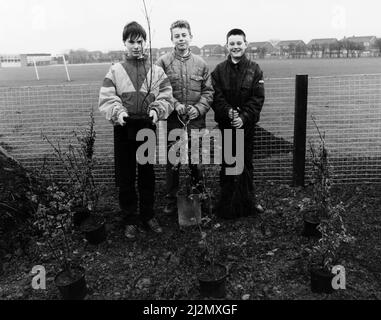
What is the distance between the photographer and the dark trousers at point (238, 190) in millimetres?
4648

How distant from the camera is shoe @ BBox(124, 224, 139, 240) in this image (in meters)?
4.35

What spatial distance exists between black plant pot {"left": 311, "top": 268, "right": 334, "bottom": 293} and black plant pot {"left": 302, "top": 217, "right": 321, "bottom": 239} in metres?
0.92

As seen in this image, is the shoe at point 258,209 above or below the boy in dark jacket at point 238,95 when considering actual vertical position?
below

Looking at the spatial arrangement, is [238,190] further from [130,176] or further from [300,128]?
[300,128]

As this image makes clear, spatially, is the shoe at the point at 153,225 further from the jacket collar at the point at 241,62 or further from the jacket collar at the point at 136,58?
the jacket collar at the point at 241,62

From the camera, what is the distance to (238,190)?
4.69 meters

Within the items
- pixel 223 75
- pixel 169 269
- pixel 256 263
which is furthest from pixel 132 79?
pixel 256 263

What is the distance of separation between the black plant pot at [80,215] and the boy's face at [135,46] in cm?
174

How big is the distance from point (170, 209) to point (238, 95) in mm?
1496

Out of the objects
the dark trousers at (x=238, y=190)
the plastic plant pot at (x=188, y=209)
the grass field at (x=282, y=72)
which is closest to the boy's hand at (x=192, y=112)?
the dark trousers at (x=238, y=190)

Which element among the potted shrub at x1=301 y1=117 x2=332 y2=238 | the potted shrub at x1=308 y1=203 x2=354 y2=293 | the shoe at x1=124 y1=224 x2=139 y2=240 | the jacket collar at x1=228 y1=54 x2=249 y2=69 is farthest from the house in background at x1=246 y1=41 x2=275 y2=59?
the potted shrub at x1=308 y1=203 x2=354 y2=293

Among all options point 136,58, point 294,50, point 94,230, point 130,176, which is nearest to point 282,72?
point 136,58

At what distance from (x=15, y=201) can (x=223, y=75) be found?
8.45ft

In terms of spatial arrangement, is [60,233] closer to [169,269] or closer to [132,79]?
[169,269]
